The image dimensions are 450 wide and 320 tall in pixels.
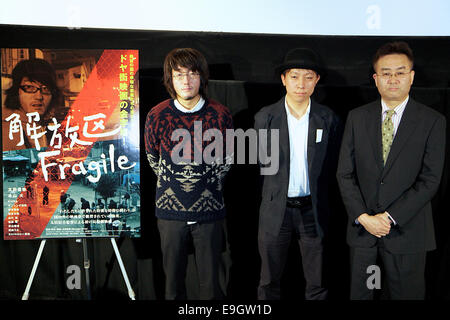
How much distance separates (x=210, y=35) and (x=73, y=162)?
1.44m

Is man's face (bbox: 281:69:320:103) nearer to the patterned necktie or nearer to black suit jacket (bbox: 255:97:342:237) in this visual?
black suit jacket (bbox: 255:97:342:237)

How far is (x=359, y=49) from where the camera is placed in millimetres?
2957

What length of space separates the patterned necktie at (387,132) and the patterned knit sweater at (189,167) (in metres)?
1.05

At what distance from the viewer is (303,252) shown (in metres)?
2.62

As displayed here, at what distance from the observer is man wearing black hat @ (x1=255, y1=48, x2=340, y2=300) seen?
2.53 metres

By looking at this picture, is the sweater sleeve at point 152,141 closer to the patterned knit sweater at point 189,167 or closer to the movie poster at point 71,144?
the patterned knit sweater at point 189,167

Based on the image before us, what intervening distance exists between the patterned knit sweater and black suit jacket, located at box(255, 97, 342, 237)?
318mm

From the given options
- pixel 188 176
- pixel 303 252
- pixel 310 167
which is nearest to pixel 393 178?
pixel 310 167

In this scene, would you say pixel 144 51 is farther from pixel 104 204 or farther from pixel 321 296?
pixel 321 296

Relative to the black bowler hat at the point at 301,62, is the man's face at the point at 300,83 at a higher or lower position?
lower

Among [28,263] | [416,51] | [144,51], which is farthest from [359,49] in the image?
[28,263]

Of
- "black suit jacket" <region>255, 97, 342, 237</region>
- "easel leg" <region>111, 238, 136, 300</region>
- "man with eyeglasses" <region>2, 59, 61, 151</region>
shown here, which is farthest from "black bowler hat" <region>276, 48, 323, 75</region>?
"easel leg" <region>111, 238, 136, 300</region>

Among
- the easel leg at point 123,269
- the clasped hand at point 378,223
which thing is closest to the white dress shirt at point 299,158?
the clasped hand at point 378,223

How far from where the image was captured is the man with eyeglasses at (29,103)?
2.72 metres
